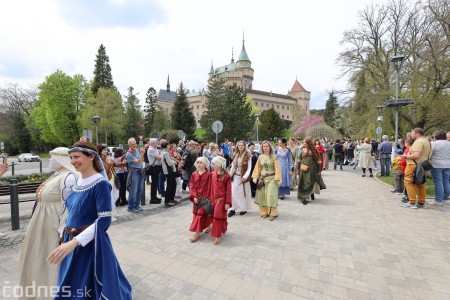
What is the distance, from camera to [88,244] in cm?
234

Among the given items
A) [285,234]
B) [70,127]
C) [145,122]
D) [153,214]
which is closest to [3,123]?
[70,127]

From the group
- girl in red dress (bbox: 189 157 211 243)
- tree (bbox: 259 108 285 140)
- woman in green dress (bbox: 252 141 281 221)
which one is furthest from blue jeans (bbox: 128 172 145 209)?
tree (bbox: 259 108 285 140)

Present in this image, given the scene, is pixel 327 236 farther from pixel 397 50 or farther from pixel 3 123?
pixel 3 123

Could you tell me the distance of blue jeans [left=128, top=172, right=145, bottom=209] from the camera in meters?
6.98

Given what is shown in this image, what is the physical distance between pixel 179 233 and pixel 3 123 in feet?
189

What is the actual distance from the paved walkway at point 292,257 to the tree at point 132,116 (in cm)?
4596

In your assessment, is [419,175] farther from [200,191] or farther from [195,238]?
[195,238]

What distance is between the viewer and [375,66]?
22.1m

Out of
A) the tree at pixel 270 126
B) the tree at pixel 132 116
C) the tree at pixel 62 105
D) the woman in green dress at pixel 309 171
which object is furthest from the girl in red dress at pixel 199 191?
the tree at pixel 270 126

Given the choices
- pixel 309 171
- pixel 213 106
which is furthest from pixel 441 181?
pixel 213 106

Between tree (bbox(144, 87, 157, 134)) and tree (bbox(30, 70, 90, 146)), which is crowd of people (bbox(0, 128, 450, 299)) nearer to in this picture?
tree (bbox(30, 70, 90, 146))

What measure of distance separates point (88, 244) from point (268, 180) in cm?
486

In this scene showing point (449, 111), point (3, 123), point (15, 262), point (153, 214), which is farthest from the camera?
point (3, 123)

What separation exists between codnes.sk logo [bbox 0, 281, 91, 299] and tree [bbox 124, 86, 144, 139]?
48020 millimetres
